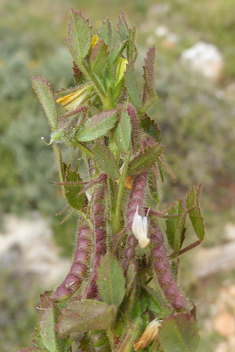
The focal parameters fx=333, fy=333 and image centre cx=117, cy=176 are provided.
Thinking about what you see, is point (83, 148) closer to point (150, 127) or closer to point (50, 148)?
point (150, 127)

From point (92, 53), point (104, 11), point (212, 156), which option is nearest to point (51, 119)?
point (92, 53)

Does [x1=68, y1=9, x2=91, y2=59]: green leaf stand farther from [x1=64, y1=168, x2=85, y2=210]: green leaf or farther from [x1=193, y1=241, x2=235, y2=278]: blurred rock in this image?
[x1=193, y1=241, x2=235, y2=278]: blurred rock

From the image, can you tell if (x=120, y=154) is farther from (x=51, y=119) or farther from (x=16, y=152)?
(x=16, y=152)

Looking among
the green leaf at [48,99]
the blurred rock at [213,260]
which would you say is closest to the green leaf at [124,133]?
the green leaf at [48,99]

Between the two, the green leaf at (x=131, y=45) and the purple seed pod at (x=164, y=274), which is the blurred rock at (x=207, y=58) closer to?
the green leaf at (x=131, y=45)

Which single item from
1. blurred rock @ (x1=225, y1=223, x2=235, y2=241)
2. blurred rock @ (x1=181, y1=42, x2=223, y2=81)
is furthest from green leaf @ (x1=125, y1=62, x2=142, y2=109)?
blurred rock @ (x1=181, y1=42, x2=223, y2=81)

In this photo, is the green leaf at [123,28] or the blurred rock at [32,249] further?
the blurred rock at [32,249]
